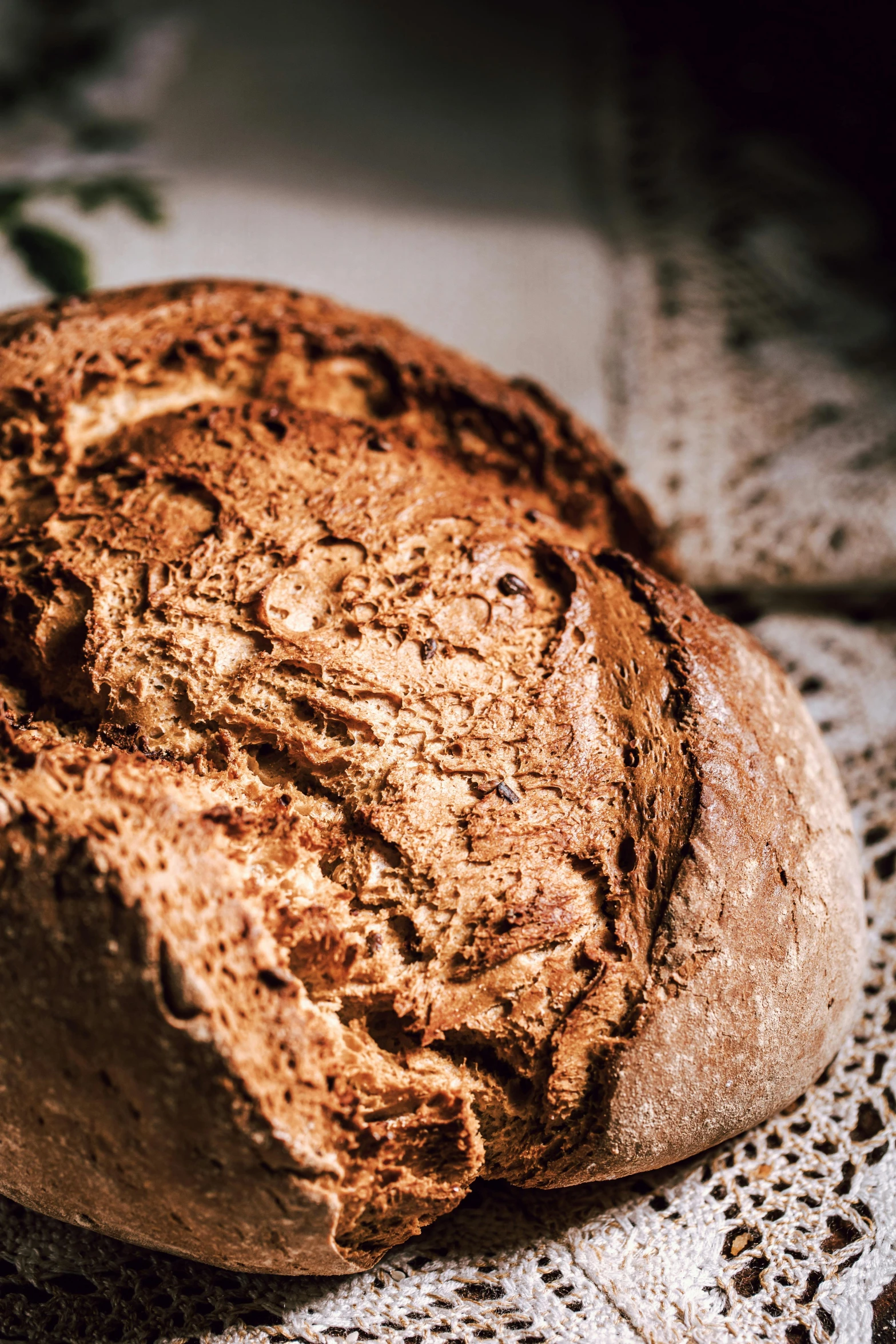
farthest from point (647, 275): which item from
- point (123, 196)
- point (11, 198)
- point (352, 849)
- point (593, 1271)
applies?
point (593, 1271)

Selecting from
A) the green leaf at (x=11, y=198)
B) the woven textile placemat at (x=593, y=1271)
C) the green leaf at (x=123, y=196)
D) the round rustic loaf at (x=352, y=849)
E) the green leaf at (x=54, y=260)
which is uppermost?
the green leaf at (x=123, y=196)

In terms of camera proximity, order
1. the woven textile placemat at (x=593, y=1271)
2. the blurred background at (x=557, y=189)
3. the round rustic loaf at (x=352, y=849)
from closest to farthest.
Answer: the round rustic loaf at (x=352, y=849) < the woven textile placemat at (x=593, y=1271) < the blurred background at (x=557, y=189)

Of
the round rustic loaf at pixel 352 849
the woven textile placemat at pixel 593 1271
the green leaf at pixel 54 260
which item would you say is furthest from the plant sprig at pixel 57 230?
the woven textile placemat at pixel 593 1271

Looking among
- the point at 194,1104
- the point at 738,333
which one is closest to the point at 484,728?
the point at 194,1104

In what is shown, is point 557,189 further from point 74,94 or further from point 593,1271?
point 593,1271

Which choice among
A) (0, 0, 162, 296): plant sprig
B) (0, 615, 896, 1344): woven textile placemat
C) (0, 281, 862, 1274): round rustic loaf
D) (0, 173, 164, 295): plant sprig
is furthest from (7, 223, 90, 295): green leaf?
(0, 615, 896, 1344): woven textile placemat

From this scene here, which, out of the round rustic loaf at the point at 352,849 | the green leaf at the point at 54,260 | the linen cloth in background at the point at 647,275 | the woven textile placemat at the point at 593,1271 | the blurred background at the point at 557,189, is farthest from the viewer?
the blurred background at the point at 557,189

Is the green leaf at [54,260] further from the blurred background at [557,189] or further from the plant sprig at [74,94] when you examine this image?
the plant sprig at [74,94]
